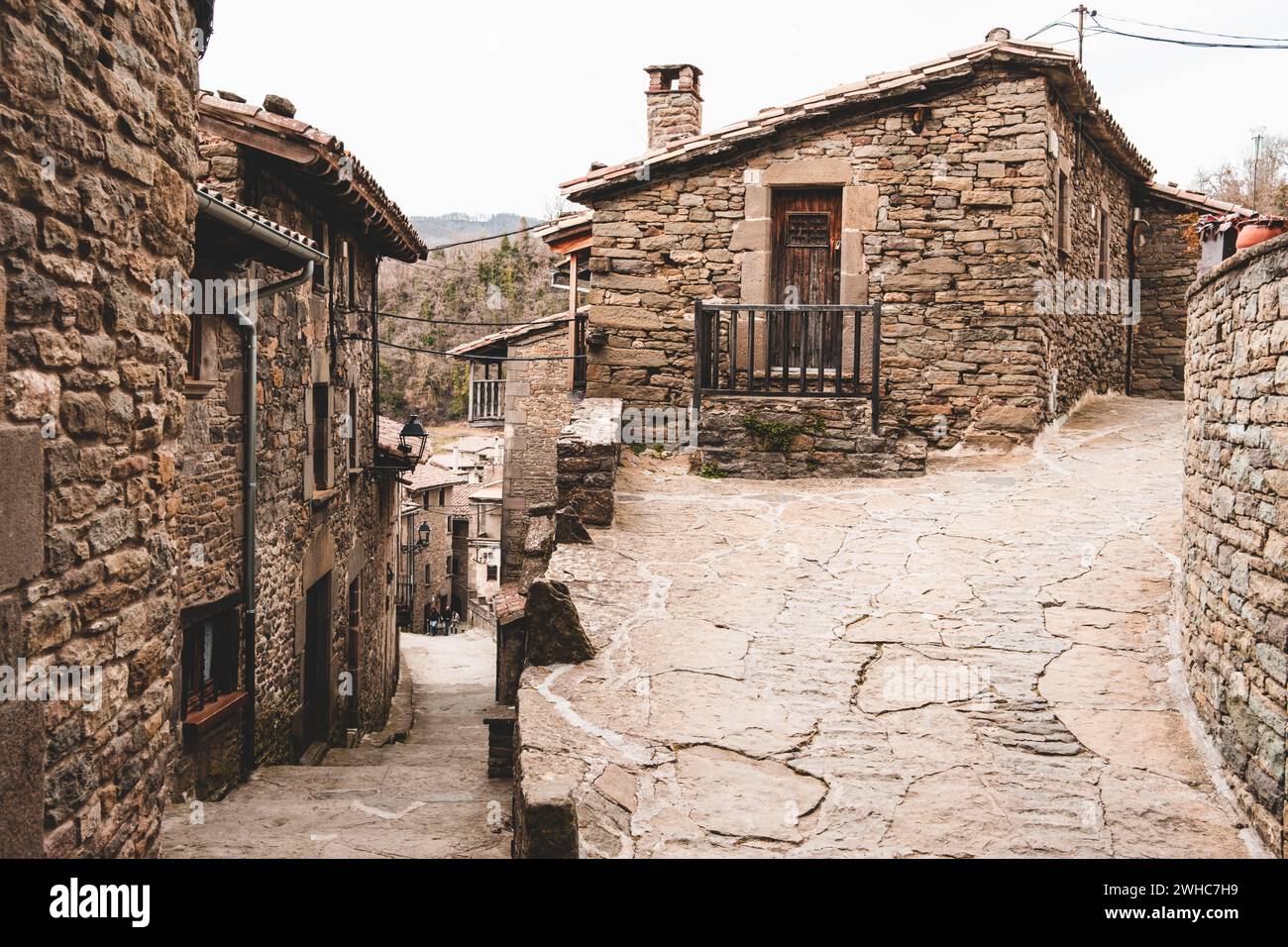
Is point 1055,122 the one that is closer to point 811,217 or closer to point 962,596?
point 811,217

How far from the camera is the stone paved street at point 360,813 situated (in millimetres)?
5289

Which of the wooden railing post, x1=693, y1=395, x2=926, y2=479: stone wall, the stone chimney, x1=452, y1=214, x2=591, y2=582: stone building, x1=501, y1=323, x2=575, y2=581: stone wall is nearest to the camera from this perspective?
x1=693, y1=395, x2=926, y2=479: stone wall

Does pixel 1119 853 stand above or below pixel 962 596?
below

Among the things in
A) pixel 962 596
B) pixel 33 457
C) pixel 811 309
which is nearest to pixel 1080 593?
pixel 962 596

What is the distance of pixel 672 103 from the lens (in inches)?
517

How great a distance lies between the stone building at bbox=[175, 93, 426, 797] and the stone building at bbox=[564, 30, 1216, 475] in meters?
2.61

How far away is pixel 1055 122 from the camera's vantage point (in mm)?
10594

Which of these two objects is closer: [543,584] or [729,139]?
[543,584]

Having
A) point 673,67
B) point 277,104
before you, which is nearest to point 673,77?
point 673,67

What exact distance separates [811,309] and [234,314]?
5.07 m

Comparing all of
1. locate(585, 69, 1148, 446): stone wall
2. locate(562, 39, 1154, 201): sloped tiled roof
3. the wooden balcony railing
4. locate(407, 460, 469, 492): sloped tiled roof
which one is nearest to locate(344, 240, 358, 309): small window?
locate(562, 39, 1154, 201): sloped tiled roof

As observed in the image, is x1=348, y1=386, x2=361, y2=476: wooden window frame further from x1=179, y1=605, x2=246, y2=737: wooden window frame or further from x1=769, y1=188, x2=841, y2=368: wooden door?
x1=769, y1=188, x2=841, y2=368: wooden door

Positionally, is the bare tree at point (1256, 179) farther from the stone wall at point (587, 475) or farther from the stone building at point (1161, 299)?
the stone wall at point (587, 475)

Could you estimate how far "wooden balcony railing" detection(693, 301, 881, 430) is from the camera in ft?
32.4
